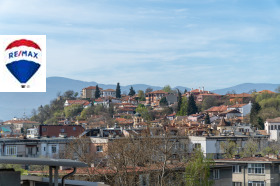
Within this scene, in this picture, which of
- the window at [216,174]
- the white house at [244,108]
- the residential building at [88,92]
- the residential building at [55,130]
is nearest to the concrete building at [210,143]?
the residential building at [55,130]

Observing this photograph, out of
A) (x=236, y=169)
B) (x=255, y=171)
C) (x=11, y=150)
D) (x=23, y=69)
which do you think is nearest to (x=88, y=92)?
(x=11, y=150)

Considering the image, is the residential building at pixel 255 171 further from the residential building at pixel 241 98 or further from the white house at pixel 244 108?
the residential building at pixel 241 98

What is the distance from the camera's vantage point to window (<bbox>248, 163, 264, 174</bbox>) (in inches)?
984

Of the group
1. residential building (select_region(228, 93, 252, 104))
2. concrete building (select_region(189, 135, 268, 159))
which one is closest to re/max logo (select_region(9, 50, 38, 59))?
concrete building (select_region(189, 135, 268, 159))

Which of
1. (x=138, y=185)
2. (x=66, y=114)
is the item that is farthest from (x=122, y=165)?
(x=66, y=114)

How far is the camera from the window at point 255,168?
2499 centimetres

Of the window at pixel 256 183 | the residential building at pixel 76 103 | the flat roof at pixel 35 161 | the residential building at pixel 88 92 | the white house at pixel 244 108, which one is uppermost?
the residential building at pixel 88 92

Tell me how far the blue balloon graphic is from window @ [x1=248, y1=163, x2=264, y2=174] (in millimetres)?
11138

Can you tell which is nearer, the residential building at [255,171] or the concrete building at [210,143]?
the residential building at [255,171]

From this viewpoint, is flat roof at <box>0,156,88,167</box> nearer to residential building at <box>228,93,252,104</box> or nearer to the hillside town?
the hillside town

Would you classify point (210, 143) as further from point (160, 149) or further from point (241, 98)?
point (241, 98)

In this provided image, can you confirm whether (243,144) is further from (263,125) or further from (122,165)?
(263,125)

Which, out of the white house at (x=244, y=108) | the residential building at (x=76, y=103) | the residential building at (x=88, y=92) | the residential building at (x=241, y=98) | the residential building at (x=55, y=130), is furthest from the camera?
the residential building at (x=88, y=92)

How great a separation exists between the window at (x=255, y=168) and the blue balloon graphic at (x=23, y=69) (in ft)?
36.5
